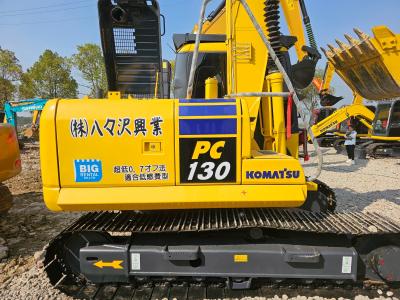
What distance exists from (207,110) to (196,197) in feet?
2.37

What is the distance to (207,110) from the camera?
270 centimetres

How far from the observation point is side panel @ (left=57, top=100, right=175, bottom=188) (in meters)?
2.65

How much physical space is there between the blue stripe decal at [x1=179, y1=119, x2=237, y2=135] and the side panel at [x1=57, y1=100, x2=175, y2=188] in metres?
0.11

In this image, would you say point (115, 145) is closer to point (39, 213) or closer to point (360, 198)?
point (39, 213)

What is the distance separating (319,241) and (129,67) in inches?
106

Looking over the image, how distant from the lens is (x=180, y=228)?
110 inches

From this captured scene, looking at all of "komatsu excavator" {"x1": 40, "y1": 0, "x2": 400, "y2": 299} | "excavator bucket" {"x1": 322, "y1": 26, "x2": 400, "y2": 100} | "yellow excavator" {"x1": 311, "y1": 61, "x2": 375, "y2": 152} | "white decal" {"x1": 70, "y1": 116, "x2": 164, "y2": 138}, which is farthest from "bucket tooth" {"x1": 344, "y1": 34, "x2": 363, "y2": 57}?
"white decal" {"x1": 70, "y1": 116, "x2": 164, "y2": 138}

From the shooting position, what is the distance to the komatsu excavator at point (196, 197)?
2662 millimetres

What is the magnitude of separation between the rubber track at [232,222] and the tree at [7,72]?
1227 inches

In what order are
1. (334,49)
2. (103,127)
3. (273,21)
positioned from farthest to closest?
(334,49) → (273,21) → (103,127)

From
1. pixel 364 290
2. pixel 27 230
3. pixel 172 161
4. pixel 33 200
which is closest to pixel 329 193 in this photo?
pixel 364 290

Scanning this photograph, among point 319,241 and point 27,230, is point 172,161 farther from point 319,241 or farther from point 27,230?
point 27,230

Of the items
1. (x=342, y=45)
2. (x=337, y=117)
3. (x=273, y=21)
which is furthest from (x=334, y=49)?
(x=273, y=21)

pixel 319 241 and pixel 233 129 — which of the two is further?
pixel 319 241
